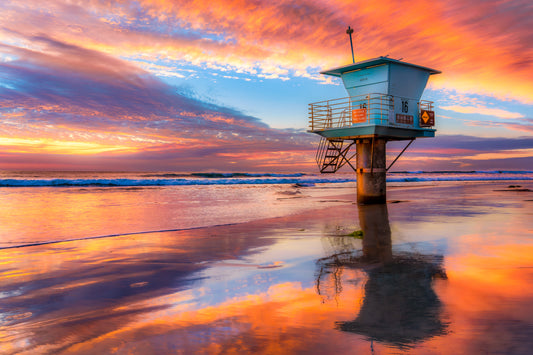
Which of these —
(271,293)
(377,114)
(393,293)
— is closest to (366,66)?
(377,114)

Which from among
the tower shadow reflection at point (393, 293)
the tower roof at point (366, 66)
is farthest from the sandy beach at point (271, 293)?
the tower roof at point (366, 66)

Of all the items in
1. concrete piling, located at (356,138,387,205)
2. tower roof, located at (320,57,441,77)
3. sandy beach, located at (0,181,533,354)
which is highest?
tower roof, located at (320,57,441,77)

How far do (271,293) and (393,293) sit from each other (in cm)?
178

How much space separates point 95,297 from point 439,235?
8.73m

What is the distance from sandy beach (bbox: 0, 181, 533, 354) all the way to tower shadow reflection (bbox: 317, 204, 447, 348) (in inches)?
0.9

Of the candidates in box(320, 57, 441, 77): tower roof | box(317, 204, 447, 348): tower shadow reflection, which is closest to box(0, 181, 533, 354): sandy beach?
box(317, 204, 447, 348): tower shadow reflection

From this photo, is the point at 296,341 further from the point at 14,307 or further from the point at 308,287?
the point at 14,307

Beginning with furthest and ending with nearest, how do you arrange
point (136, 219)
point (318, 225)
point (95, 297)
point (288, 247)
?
point (136, 219) < point (318, 225) < point (288, 247) < point (95, 297)

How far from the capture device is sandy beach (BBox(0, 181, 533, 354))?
141 inches

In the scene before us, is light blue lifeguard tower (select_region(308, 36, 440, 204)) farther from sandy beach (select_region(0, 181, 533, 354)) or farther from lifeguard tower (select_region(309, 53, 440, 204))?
sandy beach (select_region(0, 181, 533, 354))

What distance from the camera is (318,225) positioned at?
39.7 feet

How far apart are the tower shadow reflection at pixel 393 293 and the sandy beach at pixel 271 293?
0.07 ft

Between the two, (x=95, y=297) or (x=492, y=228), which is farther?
(x=492, y=228)

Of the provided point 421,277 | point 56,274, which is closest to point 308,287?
point 421,277
